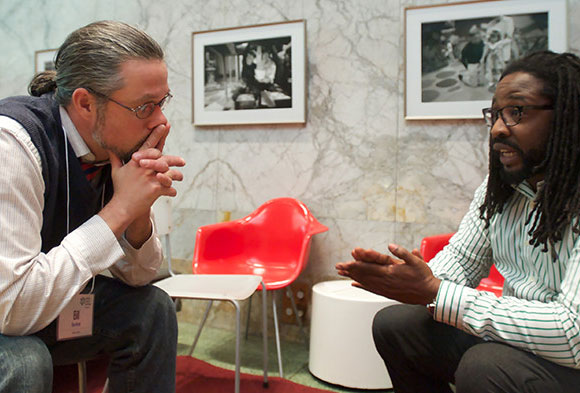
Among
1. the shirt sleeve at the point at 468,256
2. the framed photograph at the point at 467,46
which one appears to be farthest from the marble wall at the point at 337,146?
the shirt sleeve at the point at 468,256

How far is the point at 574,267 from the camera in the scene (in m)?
1.28

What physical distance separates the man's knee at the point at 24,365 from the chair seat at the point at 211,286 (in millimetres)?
1080

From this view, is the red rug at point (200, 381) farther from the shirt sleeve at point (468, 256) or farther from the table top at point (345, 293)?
the shirt sleeve at point (468, 256)

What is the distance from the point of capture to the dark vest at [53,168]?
1.28 m

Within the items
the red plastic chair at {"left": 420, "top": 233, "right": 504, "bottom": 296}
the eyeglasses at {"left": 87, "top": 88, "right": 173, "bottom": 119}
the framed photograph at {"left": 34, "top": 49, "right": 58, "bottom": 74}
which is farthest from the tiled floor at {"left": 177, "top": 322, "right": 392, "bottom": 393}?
the framed photograph at {"left": 34, "top": 49, "right": 58, "bottom": 74}

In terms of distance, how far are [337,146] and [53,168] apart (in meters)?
2.09

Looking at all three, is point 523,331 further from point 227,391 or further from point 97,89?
point 227,391

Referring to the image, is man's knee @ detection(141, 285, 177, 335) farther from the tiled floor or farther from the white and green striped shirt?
the tiled floor

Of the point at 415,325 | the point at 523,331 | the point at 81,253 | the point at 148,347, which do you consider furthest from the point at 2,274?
the point at 523,331

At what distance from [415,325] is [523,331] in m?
0.34

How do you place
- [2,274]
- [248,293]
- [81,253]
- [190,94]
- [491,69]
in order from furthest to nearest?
[190,94], [491,69], [248,293], [81,253], [2,274]

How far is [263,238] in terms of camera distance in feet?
10.4

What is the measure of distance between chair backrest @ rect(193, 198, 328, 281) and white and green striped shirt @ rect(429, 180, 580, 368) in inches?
51.2

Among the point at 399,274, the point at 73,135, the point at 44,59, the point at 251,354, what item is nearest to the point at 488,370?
the point at 399,274
